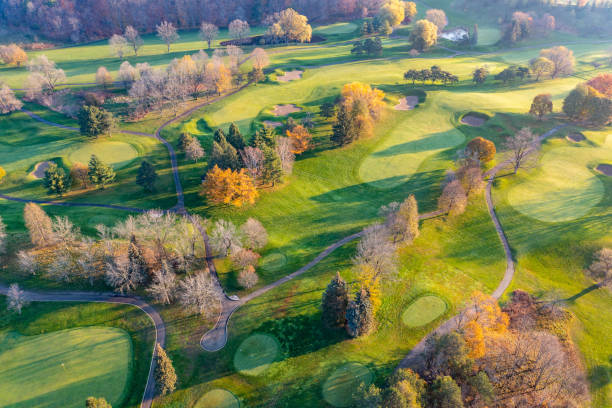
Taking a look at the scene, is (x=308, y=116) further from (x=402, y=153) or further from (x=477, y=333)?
(x=477, y=333)

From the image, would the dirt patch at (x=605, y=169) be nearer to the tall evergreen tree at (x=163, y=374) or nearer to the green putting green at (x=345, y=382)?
the green putting green at (x=345, y=382)

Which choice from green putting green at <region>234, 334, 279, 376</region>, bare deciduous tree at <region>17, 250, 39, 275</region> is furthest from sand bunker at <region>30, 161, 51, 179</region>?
green putting green at <region>234, 334, 279, 376</region>

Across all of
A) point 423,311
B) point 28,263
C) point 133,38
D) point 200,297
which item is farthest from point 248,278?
point 133,38

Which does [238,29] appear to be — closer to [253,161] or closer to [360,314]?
[253,161]

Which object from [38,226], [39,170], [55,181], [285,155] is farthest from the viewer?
[39,170]

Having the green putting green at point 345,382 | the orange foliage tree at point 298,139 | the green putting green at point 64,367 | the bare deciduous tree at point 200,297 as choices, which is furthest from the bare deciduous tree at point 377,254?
the orange foliage tree at point 298,139

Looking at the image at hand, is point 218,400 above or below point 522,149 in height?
below
